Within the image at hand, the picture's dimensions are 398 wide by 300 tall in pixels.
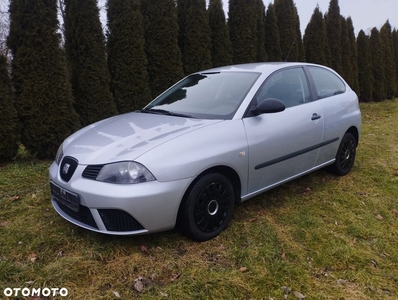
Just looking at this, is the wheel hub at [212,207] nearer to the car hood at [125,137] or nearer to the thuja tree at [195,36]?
the car hood at [125,137]

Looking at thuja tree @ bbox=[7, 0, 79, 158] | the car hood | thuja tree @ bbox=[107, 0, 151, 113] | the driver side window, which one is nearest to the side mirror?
the driver side window

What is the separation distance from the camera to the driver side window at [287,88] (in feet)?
11.4

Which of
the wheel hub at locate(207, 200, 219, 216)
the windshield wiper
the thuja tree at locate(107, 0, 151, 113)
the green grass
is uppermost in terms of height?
the thuja tree at locate(107, 0, 151, 113)

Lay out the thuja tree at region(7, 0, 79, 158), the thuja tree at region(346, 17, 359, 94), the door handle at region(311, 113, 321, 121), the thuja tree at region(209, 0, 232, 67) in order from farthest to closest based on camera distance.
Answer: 1. the thuja tree at region(346, 17, 359, 94)
2. the thuja tree at region(209, 0, 232, 67)
3. the thuja tree at region(7, 0, 79, 158)
4. the door handle at region(311, 113, 321, 121)

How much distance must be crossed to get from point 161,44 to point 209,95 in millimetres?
3514

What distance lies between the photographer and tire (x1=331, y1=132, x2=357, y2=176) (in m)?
4.46

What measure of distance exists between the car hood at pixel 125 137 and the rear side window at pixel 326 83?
180 cm

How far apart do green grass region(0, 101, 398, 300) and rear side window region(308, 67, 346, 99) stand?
127 centimetres

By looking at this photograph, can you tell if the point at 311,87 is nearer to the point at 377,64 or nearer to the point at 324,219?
the point at 324,219

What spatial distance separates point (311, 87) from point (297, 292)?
2.49m

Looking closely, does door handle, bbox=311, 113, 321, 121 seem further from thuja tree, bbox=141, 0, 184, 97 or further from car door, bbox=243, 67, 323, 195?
thuja tree, bbox=141, 0, 184, 97

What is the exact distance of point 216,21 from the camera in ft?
26.3

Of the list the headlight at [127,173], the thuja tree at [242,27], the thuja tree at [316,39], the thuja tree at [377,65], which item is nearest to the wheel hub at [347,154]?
the headlight at [127,173]

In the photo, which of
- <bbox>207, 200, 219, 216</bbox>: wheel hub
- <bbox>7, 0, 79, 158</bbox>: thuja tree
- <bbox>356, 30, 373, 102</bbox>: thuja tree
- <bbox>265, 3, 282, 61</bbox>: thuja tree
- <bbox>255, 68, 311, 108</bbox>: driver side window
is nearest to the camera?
<bbox>207, 200, 219, 216</bbox>: wheel hub
